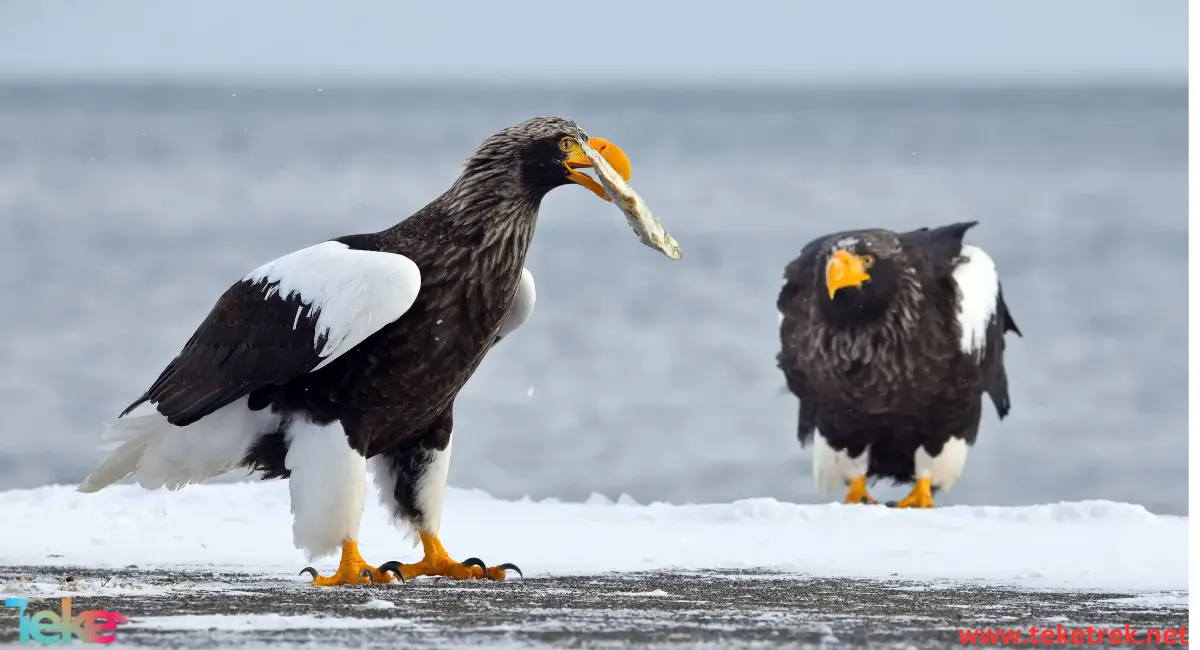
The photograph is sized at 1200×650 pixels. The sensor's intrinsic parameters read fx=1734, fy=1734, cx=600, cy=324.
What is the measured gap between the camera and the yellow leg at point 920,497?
8906 millimetres

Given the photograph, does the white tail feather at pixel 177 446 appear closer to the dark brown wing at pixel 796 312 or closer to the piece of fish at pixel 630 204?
the piece of fish at pixel 630 204

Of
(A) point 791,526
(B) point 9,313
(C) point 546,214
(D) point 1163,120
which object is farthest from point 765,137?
(A) point 791,526

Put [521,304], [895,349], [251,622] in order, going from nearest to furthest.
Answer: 1. [251,622]
2. [521,304]
3. [895,349]

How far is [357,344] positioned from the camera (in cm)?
509

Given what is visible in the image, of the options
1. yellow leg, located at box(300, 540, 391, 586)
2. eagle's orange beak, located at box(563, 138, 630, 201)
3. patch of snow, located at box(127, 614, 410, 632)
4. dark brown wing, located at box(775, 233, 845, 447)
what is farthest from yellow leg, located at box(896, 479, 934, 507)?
patch of snow, located at box(127, 614, 410, 632)

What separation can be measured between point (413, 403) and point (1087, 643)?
2130mm

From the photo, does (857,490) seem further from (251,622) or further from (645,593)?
(251,622)

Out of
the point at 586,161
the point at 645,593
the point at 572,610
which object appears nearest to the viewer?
the point at 572,610

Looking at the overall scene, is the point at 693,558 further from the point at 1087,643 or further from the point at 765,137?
the point at 765,137

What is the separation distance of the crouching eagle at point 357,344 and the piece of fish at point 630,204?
2cm

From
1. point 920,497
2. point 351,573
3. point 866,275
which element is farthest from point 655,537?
point 920,497

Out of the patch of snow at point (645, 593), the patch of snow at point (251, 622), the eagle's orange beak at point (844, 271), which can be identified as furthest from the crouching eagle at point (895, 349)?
the patch of snow at point (251, 622)

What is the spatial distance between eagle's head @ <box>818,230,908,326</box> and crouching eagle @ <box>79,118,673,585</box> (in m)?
3.58

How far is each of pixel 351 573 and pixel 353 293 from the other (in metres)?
0.86
